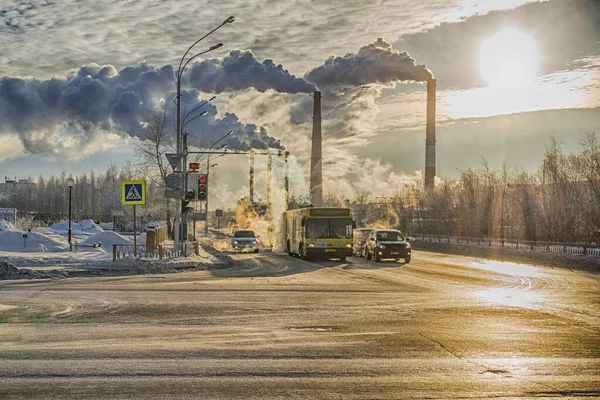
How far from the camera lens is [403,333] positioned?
40.0 ft

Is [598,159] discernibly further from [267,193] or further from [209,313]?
[267,193]

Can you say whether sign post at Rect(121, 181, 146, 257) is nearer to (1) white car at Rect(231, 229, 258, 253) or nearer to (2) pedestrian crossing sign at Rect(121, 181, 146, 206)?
(2) pedestrian crossing sign at Rect(121, 181, 146, 206)

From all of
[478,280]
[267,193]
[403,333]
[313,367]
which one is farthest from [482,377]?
[267,193]

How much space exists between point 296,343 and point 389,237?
3072cm

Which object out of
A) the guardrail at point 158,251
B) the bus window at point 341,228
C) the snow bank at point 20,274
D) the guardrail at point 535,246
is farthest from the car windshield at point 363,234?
the snow bank at point 20,274

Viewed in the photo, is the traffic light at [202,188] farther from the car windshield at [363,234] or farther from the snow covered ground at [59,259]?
the car windshield at [363,234]

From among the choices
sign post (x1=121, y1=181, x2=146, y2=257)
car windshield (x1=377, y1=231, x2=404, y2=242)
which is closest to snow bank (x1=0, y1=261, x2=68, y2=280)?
sign post (x1=121, y1=181, x2=146, y2=257)

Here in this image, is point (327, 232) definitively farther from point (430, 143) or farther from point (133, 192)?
point (430, 143)

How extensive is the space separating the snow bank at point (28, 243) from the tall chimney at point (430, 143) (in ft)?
167

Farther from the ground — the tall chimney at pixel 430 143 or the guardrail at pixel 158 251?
the tall chimney at pixel 430 143

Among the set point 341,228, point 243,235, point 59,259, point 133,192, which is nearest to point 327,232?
point 341,228

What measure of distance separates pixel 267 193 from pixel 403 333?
95982 mm

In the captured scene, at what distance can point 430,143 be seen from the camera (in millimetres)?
86250

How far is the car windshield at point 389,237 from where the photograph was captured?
40.9 m
